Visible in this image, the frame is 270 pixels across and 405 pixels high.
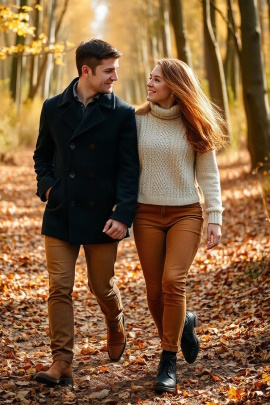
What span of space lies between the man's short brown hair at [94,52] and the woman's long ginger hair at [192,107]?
42cm

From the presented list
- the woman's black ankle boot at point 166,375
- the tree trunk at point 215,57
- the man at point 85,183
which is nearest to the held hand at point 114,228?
the man at point 85,183

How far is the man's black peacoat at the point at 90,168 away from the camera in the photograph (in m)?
4.54

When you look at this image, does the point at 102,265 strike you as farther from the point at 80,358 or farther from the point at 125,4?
the point at 125,4

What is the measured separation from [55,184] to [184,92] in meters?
1.14

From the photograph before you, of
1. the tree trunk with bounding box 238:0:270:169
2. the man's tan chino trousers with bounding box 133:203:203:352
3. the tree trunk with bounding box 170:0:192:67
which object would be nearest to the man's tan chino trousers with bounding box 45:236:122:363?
the man's tan chino trousers with bounding box 133:203:203:352

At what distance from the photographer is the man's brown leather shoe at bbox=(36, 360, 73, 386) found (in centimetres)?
455

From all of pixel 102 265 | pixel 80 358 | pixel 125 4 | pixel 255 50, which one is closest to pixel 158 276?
pixel 102 265

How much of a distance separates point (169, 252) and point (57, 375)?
1.19 metres

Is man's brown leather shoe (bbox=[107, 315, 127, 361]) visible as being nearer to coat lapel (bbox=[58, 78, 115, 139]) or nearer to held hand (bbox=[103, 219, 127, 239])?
held hand (bbox=[103, 219, 127, 239])

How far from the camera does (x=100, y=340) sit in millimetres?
6008

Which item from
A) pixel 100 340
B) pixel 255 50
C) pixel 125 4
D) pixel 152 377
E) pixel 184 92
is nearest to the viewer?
pixel 184 92

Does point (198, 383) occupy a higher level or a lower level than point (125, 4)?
lower

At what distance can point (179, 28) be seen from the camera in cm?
1664

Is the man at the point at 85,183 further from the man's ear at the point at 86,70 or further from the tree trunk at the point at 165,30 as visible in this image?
the tree trunk at the point at 165,30
